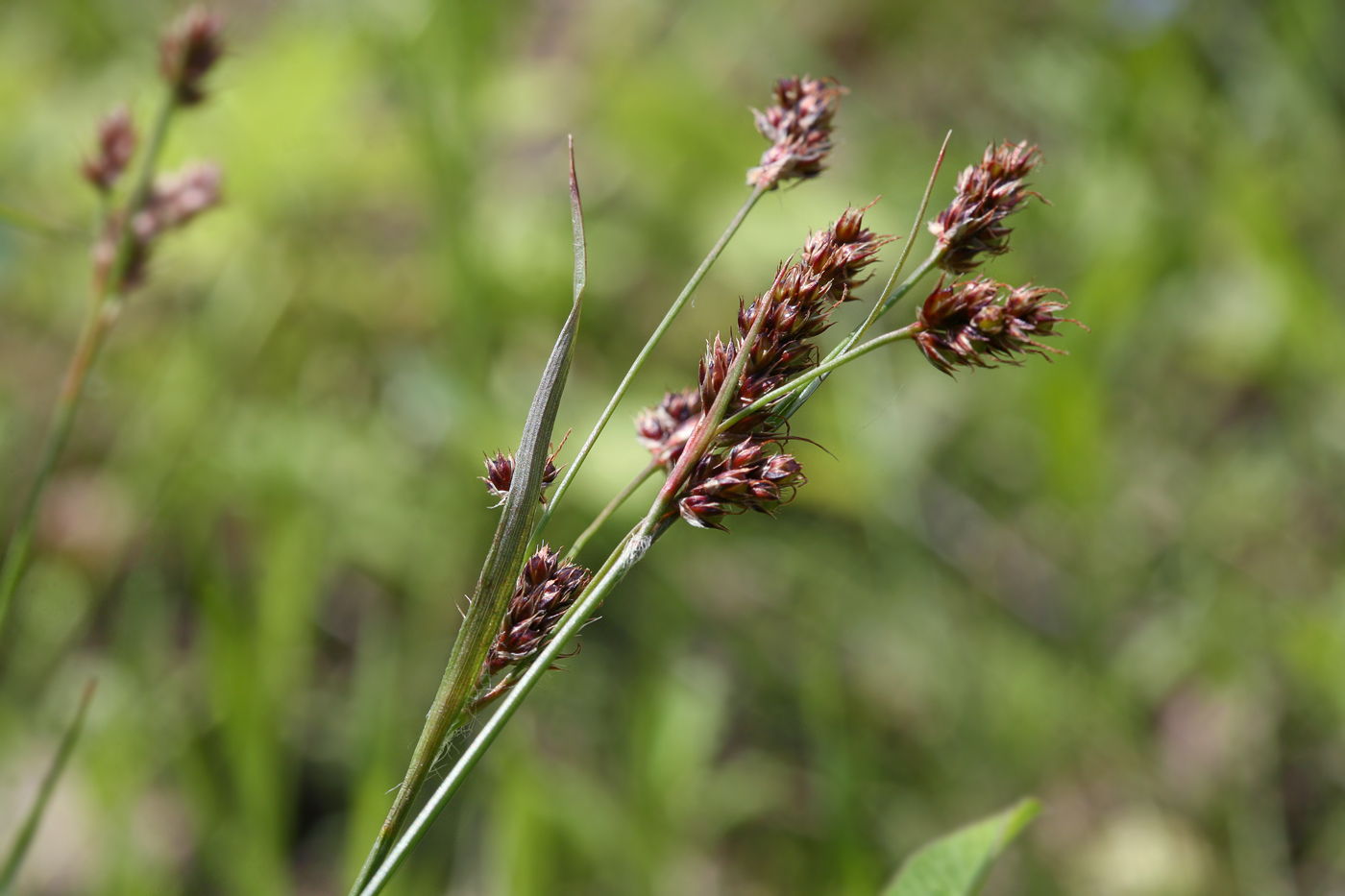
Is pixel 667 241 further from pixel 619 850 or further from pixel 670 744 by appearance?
pixel 619 850

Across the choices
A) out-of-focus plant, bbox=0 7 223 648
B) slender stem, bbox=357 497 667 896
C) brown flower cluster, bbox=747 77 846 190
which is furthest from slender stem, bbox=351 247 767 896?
out-of-focus plant, bbox=0 7 223 648

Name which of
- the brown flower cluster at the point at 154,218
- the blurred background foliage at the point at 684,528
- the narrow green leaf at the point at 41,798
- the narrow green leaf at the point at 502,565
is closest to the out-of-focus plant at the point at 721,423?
the narrow green leaf at the point at 502,565

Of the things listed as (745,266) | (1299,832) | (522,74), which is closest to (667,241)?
(745,266)

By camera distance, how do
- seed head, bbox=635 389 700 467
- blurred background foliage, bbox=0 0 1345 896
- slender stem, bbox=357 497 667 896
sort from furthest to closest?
blurred background foliage, bbox=0 0 1345 896 → seed head, bbox=635 389 700 467 → slender stem, bbox=357 497 667 896

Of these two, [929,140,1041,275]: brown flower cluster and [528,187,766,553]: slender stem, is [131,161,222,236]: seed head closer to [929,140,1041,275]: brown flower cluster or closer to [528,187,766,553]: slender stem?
[528,187,766,553]: slender stem

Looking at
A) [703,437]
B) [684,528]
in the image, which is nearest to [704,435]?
[703,437]

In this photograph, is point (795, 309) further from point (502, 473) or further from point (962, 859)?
Answer: point (962, 859)

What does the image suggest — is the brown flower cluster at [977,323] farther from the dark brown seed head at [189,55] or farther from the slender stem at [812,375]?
the dark brown seed head at [189,55]
